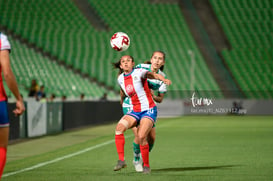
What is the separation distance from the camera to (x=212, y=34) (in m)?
46.1

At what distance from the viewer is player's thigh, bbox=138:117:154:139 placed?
983cm

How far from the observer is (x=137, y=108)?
395 inches

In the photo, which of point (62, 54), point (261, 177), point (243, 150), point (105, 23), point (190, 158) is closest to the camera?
point (261, 177)

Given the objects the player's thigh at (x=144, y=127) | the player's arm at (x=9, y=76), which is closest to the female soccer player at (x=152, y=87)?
the player's thigh at (x=144, y=127)

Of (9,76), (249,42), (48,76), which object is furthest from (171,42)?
(9,76)

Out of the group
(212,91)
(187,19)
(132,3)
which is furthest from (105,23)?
(212,91)

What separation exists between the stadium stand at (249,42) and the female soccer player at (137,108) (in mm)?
33113

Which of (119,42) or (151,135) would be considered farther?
(119,42)

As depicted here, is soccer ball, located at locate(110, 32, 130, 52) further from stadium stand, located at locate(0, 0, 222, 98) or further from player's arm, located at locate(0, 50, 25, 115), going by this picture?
stadium stand, located at locate(0, 0, 222, 98)

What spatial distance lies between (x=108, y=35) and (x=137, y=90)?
113 feet

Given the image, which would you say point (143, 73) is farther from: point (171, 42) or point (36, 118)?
point (171, 42)

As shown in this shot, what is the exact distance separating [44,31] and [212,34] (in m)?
12.7

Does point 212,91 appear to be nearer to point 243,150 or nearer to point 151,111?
point 243,150

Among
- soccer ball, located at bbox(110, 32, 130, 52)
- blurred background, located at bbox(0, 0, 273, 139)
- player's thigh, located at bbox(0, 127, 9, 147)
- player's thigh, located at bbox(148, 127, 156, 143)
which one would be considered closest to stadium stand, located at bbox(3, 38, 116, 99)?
blurred background, located at bbox(0, 0, 273, 139)
